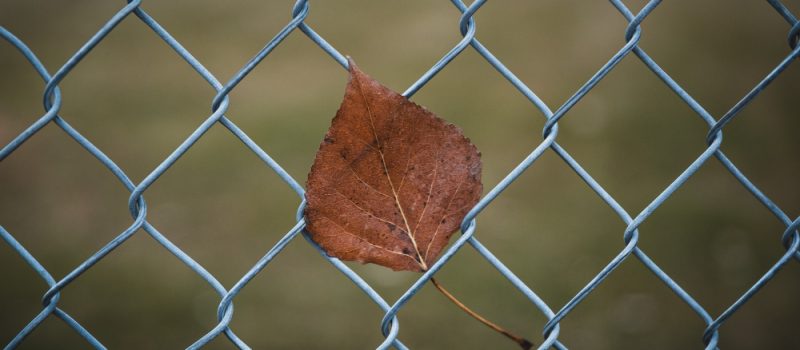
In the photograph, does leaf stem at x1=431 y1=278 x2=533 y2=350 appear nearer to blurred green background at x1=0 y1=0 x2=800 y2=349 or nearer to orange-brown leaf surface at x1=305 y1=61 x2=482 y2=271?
orange-brown leaf surface at x1=305 y1=61 x2=482 y2=271

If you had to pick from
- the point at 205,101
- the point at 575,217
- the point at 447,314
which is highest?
the point at 205,101

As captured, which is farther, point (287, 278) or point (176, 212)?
point (176, 212)

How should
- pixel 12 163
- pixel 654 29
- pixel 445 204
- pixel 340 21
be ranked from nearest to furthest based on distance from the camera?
pixel 445 204 → pixel 12 163 → pixel 654 29 → pixel 340 21

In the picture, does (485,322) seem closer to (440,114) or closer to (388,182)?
(388,182)

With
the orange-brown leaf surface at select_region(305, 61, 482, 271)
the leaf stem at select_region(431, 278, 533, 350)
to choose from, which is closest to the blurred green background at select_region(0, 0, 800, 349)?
the leaf stem at select_region(431, 278, 533, 350)

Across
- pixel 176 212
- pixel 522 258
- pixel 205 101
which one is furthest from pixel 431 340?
pixel 205 101

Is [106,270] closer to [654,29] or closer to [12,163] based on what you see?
[12,163]

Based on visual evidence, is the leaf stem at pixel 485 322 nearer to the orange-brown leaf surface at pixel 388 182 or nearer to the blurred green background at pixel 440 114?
the orange-brown leaf surface at pixel 388 182
